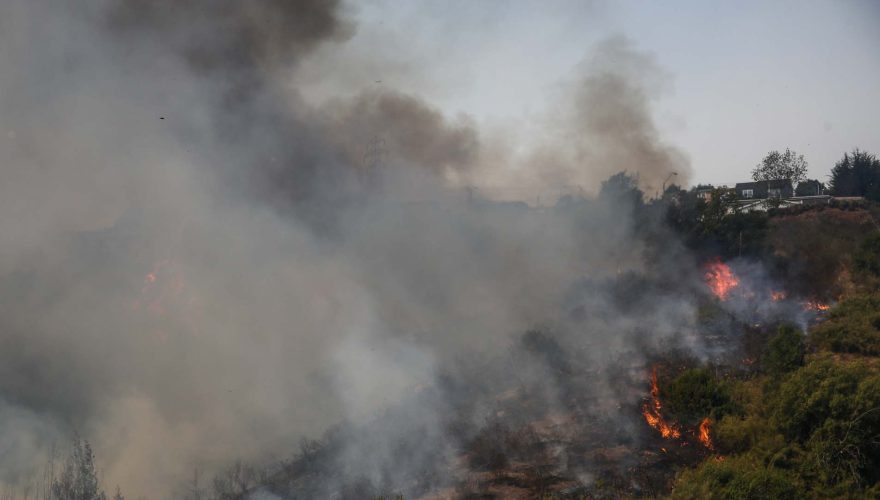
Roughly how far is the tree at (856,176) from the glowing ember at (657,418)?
34.6 metres

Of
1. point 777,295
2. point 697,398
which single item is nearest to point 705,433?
point 697,398

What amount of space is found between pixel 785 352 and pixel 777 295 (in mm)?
9709

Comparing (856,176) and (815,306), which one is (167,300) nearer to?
(815,306)

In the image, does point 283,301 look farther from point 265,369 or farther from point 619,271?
point 619,271

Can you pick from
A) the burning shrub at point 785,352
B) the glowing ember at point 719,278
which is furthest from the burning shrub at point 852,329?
the glowing ember at point 719,278

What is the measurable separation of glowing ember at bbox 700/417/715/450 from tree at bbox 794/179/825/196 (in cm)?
3877

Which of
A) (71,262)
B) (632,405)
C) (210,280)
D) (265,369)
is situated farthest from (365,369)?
(71,262)

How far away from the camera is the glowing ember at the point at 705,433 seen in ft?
56.7

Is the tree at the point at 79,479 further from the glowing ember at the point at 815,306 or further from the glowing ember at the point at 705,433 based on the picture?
the glowing ember at the point at 815,306

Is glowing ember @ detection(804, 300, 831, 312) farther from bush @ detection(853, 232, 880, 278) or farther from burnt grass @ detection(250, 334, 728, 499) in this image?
burnt grass @ detection(250, 334, 728, 499)

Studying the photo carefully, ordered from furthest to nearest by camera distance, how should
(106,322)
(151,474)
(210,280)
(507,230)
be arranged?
1. (507,230)
2. (210,280)
3. (106,322)
4. (151,474)

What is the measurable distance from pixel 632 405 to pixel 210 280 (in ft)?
53.2

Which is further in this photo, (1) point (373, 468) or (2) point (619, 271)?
(2) point (619, 271)

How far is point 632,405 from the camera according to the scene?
20.1m
